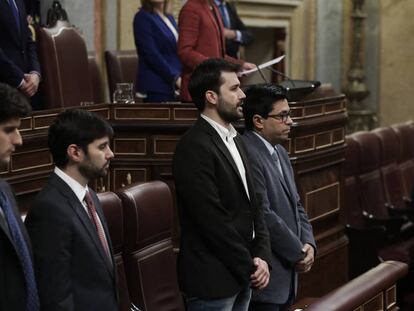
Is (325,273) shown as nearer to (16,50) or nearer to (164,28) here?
(164,28)

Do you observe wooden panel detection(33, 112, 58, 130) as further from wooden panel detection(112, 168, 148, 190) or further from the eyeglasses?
the eyeglasses

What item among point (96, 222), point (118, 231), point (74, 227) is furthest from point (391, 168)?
point (74, 227)

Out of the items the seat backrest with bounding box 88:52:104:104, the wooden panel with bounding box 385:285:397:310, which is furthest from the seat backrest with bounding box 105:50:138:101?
the wooden panel with bounding box 385:285:397:310

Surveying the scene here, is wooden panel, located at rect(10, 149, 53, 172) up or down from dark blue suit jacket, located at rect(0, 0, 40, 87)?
down

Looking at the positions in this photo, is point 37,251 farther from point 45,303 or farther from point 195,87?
point 195,87

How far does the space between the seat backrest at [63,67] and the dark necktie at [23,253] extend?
7.27 ft

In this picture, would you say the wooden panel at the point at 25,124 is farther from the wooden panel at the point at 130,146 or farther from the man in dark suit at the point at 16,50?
the wooden panel at the point at 130,146

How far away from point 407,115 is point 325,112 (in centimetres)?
456

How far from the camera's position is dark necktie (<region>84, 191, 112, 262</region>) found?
2367mm

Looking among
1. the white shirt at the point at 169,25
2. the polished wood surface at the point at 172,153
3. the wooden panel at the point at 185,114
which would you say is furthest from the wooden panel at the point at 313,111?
the white shirt at the point at 169,25

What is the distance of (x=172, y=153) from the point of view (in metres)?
4.21

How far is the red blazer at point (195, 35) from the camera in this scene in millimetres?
4383

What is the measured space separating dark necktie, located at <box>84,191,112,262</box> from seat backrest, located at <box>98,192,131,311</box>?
532 mm

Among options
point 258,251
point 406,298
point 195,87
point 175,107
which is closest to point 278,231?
point 258,251
